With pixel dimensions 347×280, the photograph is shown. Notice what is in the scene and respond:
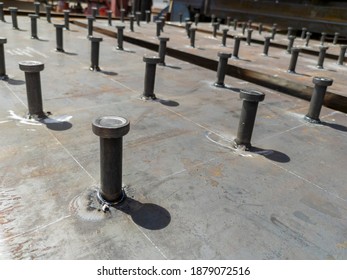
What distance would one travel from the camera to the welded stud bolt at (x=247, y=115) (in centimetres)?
364

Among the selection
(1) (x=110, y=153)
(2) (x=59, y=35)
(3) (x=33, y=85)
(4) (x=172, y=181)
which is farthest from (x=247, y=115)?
(2) (x=59, y=35)

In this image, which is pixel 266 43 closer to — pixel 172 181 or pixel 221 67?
pixel 221 67

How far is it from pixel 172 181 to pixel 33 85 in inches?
91.2

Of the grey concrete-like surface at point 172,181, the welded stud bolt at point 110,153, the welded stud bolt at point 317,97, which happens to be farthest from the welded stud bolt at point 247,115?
the welded stud bolt at point 110,153

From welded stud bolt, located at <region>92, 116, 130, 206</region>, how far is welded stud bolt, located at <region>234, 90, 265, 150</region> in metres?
1.75

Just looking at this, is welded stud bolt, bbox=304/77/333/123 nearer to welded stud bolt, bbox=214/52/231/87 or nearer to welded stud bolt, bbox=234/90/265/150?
welded stud bolt, bbox=234/90/265/150

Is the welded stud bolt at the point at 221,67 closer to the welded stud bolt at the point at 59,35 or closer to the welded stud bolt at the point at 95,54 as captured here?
the welded stud bolt at the point at 95,54

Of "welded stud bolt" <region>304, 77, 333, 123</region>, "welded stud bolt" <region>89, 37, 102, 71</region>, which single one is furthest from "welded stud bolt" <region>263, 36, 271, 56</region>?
"welded stud bolt" <region>89, 37, 102, 71</region>

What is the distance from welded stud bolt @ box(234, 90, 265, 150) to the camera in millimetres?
3639

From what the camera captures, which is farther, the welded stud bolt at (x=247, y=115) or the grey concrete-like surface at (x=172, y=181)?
the welded stud bolt at (x=247, y=115)

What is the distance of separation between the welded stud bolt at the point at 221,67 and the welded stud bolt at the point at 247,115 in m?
2.66

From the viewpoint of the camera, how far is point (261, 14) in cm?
1983

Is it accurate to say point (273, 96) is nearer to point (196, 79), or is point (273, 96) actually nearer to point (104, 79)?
point (196, 79)
